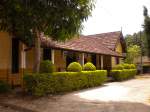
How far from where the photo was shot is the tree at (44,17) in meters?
14.2

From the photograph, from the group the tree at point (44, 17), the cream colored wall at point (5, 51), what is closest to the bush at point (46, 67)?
the tree at point (44, 17)

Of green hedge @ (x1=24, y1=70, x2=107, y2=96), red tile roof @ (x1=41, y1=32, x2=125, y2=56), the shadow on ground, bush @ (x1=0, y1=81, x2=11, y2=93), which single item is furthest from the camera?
red tile roof @ (x1=41, y1=32, x2=125, y2=56)

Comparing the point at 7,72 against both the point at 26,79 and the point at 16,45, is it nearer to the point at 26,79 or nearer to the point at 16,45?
the point at 16,45

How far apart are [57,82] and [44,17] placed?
4135 mm

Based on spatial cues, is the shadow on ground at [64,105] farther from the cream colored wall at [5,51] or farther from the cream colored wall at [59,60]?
the cream colored wall at [59,60]

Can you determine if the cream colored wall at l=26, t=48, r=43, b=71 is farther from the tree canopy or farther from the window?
the tree canopy

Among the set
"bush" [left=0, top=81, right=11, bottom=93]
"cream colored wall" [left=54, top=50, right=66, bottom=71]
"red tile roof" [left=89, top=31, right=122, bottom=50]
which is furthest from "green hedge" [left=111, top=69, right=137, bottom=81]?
"bush" [left=0, top=81, right=11, bottom=93]

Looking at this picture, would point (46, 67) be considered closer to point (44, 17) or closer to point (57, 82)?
point (57, 82)

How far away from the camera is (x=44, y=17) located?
48.0ft

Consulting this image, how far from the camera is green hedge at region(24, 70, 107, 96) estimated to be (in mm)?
15273

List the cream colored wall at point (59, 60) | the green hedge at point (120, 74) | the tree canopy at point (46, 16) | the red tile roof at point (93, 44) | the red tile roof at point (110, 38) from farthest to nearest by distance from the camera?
1. the red tile roof at point (110, 38)
2. the green hedge at point (120, 74)
3. the cream colored wall at point (59, 60)
4. the red tile roof at point (93, 44)
5. the tree canopy at point (46, 16)

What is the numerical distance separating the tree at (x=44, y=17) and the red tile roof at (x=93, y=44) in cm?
376

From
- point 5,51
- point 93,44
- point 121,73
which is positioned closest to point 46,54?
point 5,51

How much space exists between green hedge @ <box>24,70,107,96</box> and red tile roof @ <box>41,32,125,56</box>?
2890 mm
